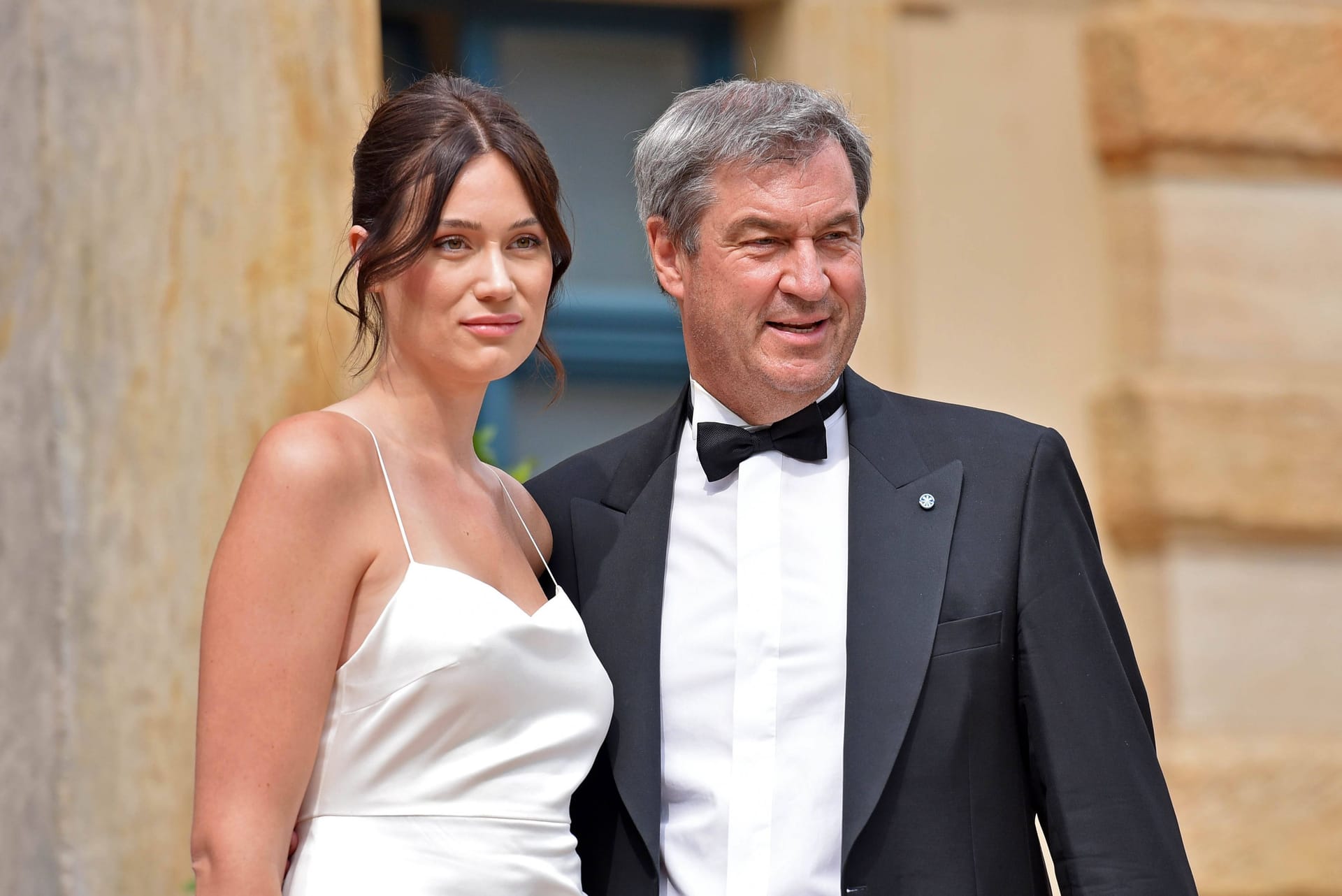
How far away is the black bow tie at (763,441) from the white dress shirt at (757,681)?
28 mm

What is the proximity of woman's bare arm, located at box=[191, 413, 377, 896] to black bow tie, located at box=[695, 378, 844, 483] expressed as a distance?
761 millimetres

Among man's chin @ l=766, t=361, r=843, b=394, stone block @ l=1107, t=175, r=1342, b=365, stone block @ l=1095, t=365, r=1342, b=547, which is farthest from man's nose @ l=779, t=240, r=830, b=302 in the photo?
stone block @ l=1107, t=175, r=1342, b=365

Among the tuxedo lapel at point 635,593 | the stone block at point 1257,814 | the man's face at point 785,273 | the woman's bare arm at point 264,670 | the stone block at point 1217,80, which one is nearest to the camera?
the woman's bare arm at point 264,670

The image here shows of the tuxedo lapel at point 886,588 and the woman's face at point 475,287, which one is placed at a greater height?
the woman's face at point 475,287

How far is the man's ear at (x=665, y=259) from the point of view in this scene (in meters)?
3.10

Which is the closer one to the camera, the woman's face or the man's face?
the woman's face

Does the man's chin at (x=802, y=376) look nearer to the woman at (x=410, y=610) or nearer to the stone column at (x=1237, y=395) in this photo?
the woman at (x=410, y=610)

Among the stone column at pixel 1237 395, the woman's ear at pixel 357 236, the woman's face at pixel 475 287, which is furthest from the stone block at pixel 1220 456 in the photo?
the woman's ear at pixel 357 236

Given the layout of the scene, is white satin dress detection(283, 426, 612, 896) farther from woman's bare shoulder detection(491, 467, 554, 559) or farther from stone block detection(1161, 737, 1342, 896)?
stone block detection(1161, 737, 1342, 896)

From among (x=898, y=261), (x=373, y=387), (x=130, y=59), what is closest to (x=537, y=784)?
(x=373, y=387)

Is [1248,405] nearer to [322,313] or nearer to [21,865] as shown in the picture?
[322,313]

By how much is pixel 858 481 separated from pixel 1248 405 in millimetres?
2603

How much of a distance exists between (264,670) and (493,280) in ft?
2.25

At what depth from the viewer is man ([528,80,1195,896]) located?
2.65 m
